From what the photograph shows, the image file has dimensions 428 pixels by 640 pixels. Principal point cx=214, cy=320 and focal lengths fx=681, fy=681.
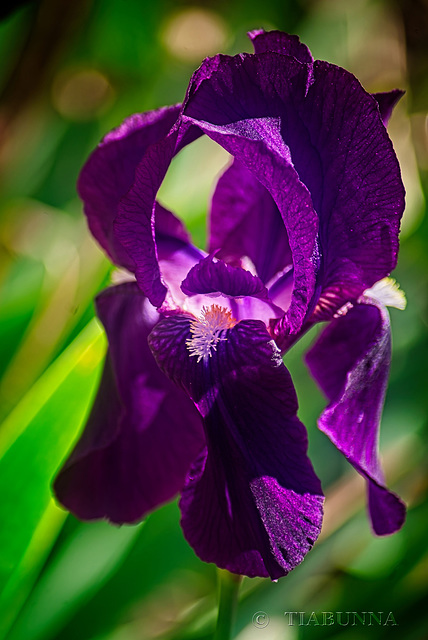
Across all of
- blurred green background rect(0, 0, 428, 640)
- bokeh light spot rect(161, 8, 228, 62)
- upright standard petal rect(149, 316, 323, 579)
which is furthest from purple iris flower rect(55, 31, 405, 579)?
bokeh light spot rect(161, 8, 228, 62)

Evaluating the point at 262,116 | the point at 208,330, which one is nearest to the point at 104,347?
the point at 208,330

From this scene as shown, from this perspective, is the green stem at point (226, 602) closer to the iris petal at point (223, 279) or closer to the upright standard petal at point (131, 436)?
the upright standard petal at point (131, 436)

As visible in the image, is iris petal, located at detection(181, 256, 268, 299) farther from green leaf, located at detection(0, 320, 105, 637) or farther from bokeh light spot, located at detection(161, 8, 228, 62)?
bokeh light spot, located at detection(161, 8, 228, 62)

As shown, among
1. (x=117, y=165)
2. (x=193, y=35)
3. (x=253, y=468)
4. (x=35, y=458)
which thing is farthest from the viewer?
(x=193, y=35)

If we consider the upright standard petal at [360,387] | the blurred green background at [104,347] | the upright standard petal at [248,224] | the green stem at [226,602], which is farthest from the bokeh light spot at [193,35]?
the green stem at [226,602]

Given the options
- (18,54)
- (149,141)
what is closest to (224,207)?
(149,141)

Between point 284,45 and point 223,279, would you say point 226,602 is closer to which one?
point 223,279

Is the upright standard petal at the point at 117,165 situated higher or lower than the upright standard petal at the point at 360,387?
higher

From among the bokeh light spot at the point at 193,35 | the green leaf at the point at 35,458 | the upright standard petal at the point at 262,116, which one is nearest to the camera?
the upright standard petal at the point at 262,116
